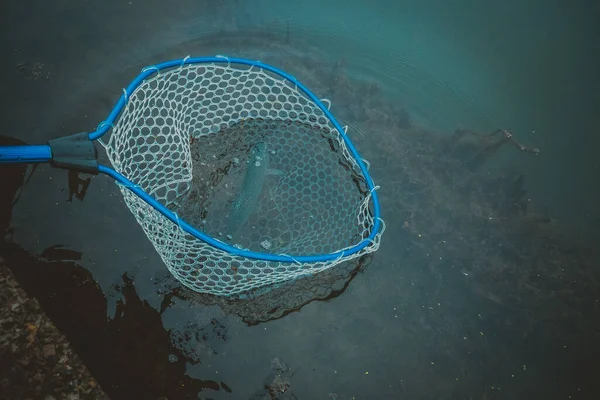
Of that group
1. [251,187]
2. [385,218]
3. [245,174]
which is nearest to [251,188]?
[251,187]

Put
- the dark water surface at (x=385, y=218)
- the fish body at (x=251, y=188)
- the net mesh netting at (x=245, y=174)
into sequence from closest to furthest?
the dark water surface at (x=385, y=218)
the net mesh netting at (x=245, y=174)
the fish body at (x=251, y=188)

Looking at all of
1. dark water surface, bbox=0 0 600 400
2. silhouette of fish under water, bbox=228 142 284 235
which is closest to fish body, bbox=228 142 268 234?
silhouette of fish under water, bbox=228 142 284 235

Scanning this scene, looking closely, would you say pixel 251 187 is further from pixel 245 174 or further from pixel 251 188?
pixel 245 174

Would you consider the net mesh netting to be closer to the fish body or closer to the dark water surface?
the fish body

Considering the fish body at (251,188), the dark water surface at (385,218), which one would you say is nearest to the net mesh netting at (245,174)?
the fish body at (251,188)

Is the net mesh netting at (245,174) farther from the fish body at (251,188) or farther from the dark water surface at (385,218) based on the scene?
the dark water surface at (385,218)
